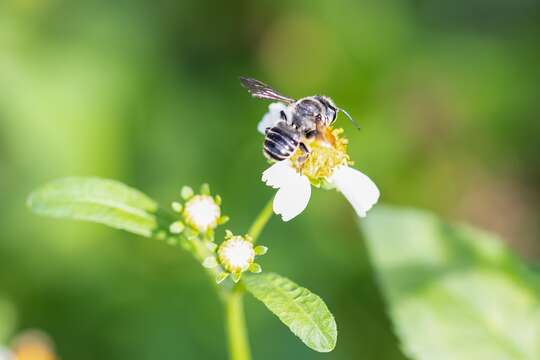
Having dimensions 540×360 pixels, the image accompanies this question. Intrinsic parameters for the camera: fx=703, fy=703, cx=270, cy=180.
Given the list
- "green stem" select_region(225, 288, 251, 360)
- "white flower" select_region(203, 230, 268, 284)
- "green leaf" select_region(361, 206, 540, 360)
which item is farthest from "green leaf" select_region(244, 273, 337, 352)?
"green leaf" select_region(361, 206, 540, 360)

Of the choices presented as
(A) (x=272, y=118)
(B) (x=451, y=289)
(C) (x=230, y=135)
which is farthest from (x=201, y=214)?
(C) (x=230, y=135)

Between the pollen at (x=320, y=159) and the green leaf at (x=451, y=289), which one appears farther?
the green leaf at (x=451, y=289)

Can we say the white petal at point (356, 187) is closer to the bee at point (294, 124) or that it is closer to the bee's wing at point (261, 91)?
the bee at point (294, 124)

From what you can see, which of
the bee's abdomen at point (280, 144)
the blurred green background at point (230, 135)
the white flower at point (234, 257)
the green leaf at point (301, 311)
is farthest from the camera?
the blurred green background at point (230, 135)

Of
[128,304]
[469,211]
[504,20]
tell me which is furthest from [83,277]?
[504,20]

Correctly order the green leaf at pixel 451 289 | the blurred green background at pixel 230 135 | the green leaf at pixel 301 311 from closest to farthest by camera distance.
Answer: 1. the green leaf at pixel 301 311
2. the green leaf at pixel 451 289
3. the blurred green background at pixel 230 135

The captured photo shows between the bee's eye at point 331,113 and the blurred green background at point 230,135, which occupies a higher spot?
the blurred green background at point 230,135

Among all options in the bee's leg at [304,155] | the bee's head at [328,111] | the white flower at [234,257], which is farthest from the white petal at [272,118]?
the white flower at [234,257]

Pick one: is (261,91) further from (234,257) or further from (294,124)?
(234,257)

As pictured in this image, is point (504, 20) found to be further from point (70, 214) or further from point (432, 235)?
point (70, 214)
